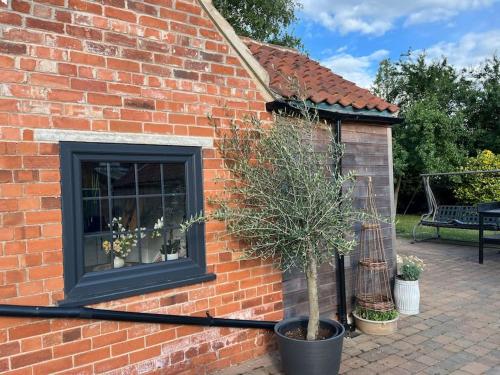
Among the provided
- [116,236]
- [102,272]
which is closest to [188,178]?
[116,236]

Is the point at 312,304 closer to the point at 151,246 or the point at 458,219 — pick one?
the point at 151,246

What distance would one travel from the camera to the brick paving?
3.67 meters

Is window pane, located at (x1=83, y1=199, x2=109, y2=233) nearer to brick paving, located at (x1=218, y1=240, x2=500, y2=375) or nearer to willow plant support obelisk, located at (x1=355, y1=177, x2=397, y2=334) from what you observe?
brick paving, located at (x1=218, y1=240, x2=500, y2=375)

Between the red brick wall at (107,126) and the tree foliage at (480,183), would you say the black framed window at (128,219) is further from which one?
the tree foliage at (480,183)

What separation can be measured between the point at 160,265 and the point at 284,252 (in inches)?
40.8

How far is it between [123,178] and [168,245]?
747 mm

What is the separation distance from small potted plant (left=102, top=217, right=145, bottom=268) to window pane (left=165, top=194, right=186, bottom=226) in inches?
12.4

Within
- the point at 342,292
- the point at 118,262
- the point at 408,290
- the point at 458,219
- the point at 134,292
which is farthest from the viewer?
the point at 458,219

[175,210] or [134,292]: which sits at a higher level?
[175,210]

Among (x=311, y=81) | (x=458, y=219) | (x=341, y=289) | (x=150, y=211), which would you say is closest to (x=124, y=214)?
(x=150, y=211)

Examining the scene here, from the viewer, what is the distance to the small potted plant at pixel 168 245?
3.56 meters

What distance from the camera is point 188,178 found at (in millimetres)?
3543

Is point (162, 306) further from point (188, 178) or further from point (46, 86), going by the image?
point (46, 86)

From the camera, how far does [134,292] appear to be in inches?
125
